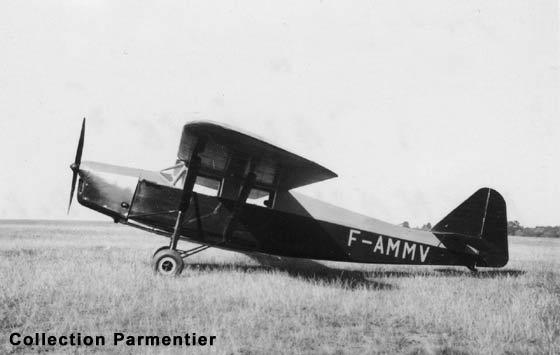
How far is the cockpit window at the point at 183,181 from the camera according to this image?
677 cm

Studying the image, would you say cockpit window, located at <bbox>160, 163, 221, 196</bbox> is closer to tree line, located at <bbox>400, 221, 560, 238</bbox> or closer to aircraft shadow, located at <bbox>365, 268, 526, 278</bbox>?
aircraft shadow, located at <bbox>365, 268, 526, 278</bbox>

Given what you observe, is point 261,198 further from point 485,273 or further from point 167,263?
point 485,273

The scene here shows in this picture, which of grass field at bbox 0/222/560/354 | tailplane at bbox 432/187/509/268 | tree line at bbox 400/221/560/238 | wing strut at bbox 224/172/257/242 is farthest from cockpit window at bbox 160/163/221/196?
tree line at bbox 400/221/560/238

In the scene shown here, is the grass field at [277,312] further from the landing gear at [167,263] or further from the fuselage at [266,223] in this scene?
the fuselage at [266,223]

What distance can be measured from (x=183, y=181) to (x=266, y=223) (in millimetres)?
1801

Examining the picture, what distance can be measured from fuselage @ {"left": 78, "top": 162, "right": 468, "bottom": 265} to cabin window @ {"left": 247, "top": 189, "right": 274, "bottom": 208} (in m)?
0.11

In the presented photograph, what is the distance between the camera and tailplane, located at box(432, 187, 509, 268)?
8.36 metres

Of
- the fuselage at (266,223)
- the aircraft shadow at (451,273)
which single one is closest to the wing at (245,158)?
the fuselage at (266,223)

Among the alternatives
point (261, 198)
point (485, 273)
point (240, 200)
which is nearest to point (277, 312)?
point (240, 200)

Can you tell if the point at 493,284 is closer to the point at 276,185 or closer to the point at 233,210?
the point at 276,185

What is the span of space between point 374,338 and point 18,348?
125 inches

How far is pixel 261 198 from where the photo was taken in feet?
24.1

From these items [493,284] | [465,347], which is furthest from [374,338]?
[493,284]

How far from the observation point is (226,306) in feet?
14.3
